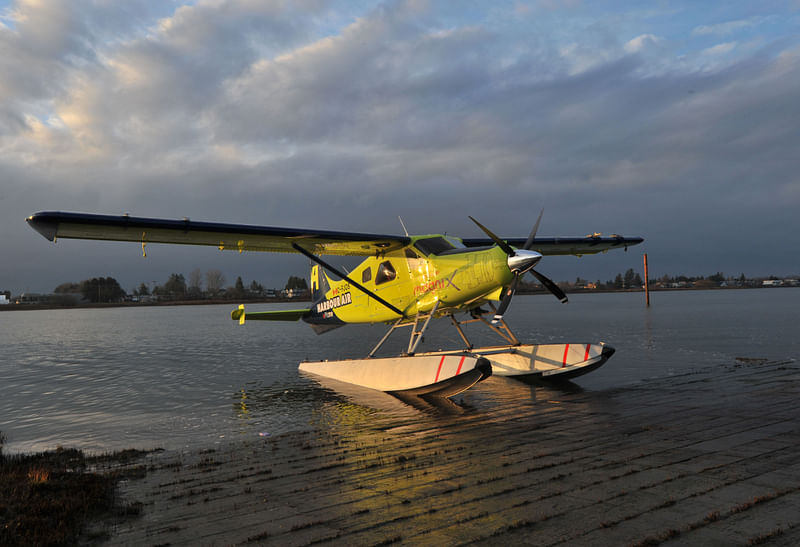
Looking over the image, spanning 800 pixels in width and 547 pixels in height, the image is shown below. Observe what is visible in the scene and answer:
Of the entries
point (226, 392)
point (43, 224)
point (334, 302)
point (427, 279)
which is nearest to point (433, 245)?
point (427, 279)

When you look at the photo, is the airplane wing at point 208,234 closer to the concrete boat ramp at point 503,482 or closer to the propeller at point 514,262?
the propeller at point 514,262

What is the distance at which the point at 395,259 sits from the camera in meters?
11.1

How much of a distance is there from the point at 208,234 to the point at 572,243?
32.0 ft

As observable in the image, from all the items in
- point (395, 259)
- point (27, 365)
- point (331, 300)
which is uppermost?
point (395, 259)

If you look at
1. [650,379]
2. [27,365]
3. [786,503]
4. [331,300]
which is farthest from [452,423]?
[27,365]

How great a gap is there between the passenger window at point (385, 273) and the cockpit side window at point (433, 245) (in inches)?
39.7

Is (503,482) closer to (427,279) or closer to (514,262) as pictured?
(514,262)

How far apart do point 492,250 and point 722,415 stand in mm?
4299

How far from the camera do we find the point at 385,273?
11.3 metres

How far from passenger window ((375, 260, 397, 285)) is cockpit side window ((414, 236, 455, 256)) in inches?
39.7

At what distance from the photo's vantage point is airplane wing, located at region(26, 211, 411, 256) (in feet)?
26.3

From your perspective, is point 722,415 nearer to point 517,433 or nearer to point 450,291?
point 517,433

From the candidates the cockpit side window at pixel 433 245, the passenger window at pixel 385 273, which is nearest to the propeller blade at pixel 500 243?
the cockpit side window at pixel 433 245

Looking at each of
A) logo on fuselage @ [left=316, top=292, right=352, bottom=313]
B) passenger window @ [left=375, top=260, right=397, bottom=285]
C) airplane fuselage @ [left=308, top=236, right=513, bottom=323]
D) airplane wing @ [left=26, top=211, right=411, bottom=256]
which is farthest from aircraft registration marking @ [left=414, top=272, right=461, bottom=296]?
logo on fuselage @ [left=316, top=292, right=352, bottom=313]
